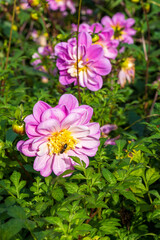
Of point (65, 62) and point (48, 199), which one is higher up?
point (65, 62)

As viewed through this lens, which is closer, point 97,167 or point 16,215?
point 16,215

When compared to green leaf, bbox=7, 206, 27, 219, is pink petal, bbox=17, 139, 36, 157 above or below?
above

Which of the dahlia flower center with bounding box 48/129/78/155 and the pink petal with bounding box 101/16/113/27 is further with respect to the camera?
the pink petal with bounding box 101/16/113/27

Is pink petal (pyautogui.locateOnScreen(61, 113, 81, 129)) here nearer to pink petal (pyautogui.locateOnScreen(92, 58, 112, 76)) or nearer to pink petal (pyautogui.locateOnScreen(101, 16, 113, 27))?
pink petal (pyautogui.locateOnScreen(92, 58, 112, 76))

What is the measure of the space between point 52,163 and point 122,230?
1.14 feet

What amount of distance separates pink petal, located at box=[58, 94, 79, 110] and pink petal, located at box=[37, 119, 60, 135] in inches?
3.1

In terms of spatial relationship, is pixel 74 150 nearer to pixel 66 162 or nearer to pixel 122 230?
pixel 66 162

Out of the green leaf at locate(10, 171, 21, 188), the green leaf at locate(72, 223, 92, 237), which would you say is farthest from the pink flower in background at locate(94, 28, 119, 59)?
the green leaf at locate(72, 223, 92, 237)

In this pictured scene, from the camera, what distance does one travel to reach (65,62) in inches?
52.7

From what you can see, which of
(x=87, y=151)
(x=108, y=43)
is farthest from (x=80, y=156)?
(x=108, y=43)

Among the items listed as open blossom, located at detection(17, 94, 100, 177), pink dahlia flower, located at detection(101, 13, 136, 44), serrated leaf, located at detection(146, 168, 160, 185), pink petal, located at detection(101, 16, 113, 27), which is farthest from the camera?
pink petal, located at detection(101, 16, 113, 27)

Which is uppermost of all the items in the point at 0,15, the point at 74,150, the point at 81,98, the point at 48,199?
the point at 0,15

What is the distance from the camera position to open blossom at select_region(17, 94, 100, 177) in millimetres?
960

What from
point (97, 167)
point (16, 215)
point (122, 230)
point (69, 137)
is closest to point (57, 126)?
point (69, 137)
